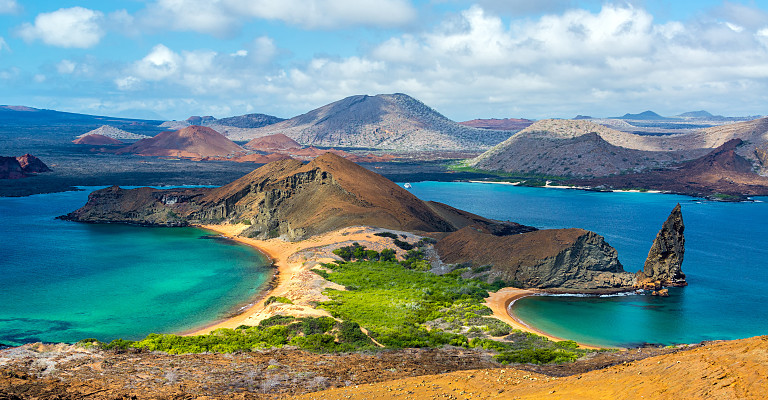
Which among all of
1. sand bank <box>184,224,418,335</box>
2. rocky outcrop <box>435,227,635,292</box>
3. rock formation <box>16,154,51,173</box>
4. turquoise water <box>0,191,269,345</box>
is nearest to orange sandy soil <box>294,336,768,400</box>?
sand bank <box>184,224,418,335</box>

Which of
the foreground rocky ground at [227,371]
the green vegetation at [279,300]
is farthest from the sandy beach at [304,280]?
the foreground rocky ground at [227,371]

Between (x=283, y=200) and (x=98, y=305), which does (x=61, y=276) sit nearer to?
(x=98, y=305)

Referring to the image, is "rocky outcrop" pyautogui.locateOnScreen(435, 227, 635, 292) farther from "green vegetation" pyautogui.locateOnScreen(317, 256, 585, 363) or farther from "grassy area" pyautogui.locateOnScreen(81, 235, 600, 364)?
"grassy area" pyautogui.locateOnScreen(81, 235, 600, 364)

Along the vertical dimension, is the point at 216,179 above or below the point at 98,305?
above

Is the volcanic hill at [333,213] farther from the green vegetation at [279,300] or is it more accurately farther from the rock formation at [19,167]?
the rock formation at [19,167]

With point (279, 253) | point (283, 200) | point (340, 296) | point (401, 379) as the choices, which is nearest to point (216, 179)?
point (283, 200)

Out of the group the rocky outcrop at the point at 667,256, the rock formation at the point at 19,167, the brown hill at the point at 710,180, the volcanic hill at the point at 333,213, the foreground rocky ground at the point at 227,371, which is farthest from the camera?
the rock formation at the point at 19,167

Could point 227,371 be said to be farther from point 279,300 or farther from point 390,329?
point 279,300
